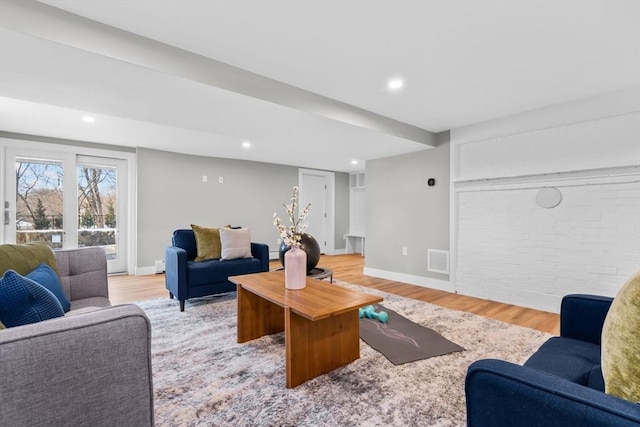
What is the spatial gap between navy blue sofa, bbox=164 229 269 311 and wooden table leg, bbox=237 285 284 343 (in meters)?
1.02

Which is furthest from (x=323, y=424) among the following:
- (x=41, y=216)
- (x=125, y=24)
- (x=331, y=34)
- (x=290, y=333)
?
(x=41, y=216)

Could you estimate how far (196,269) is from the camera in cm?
326

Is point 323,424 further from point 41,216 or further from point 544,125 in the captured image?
point 41,216

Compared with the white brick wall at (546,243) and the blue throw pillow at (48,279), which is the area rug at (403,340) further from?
the blue throw pillow at (48,279)

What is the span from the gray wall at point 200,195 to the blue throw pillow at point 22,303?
Result: 4240 millimetres

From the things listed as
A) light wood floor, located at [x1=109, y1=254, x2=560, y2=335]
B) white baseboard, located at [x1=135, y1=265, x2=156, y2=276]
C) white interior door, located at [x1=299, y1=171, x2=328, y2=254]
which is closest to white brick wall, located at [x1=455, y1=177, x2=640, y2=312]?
light wood floor, located at [x1=109, y1=254, x2=560, y2=335]

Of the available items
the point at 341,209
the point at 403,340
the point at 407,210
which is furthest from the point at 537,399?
the point at 341,209

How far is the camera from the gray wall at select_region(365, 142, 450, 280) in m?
4.28

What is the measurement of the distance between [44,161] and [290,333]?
473cm

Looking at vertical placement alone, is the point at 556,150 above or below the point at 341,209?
above

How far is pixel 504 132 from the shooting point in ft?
11.9

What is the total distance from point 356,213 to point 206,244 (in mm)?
4765

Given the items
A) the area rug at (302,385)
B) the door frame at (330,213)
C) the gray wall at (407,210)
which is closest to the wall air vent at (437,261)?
the gray wall at (407,210)

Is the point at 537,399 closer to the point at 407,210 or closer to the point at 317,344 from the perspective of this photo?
the point at 317,344
